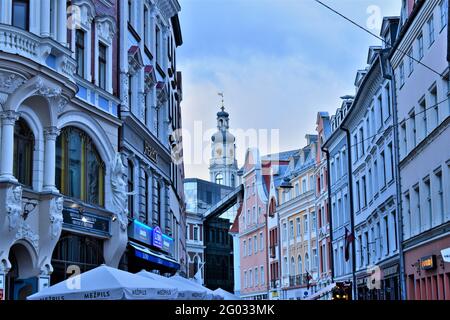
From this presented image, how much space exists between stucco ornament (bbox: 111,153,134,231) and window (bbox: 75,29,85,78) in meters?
3.03

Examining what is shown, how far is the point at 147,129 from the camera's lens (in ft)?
94.6

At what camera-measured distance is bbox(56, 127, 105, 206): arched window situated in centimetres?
2072

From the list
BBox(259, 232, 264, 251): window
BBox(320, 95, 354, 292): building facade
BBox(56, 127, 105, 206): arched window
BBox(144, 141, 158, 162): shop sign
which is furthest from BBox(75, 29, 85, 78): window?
BBox(259, 232, 264, 251): window

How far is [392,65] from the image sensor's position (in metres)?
32.7

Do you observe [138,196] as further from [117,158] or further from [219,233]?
[219,233]

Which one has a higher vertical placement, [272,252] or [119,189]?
[272,252]

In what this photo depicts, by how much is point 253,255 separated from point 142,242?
1841 inches

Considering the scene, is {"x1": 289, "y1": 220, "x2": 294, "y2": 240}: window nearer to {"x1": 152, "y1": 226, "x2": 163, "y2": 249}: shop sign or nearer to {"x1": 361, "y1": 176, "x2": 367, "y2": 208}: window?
{"x1": 361, "y1": 176, "x2": 367, "y2": 208}: window

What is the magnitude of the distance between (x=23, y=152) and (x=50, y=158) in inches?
28.2

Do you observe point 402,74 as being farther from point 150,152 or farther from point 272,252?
point 272,252

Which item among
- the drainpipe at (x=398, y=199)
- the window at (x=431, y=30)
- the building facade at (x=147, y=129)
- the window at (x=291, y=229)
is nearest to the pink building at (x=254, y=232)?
the window at (x=291, y=229)

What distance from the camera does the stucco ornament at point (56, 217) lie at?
744 inches

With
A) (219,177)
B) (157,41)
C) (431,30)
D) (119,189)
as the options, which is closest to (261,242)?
(157,41)

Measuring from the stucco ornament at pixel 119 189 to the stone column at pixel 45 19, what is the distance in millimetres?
6016
